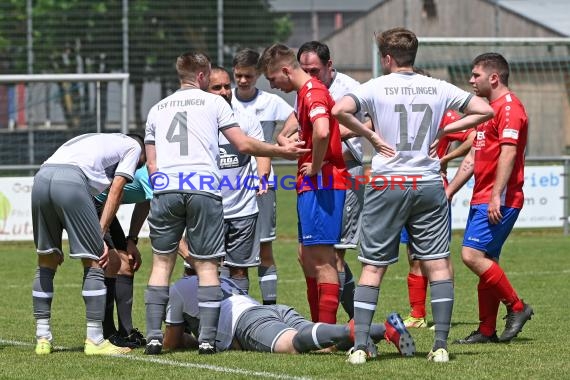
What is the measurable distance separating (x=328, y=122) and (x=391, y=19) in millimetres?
19544

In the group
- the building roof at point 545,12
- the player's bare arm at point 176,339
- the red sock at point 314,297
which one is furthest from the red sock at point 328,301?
the building roof at point 545,12

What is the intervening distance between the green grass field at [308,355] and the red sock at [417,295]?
0.39 metres

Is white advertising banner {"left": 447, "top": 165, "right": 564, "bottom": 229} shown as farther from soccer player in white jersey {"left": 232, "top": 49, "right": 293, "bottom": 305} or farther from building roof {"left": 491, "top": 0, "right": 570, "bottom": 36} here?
building roof {"left": 491, "top": 0, "right": 570, "bottom": 36}

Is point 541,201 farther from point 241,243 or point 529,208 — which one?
point 241,243

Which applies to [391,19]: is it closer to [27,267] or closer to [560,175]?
[560,175]

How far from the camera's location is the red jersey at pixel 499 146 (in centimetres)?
859

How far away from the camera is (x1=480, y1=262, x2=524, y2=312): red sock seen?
8711mm

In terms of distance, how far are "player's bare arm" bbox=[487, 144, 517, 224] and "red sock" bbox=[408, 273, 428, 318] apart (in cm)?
168

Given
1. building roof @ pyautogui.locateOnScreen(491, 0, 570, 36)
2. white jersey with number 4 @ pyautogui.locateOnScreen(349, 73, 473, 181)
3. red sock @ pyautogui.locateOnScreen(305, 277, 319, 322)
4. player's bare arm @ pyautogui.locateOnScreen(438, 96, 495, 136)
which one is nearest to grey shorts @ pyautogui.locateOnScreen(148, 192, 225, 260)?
red sock @ pyautogui.locateOnScreen(305, 277, 319, 322)

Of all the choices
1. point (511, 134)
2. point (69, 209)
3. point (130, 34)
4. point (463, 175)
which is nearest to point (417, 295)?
point (463, 175)

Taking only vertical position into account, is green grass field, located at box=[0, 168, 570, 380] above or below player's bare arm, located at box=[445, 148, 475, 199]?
below

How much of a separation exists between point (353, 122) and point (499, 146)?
1.76 meters

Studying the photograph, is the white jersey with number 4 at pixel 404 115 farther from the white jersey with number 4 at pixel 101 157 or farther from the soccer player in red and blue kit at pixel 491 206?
the white jersey with number 4 at pixel 101 157

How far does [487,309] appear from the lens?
346 inches
